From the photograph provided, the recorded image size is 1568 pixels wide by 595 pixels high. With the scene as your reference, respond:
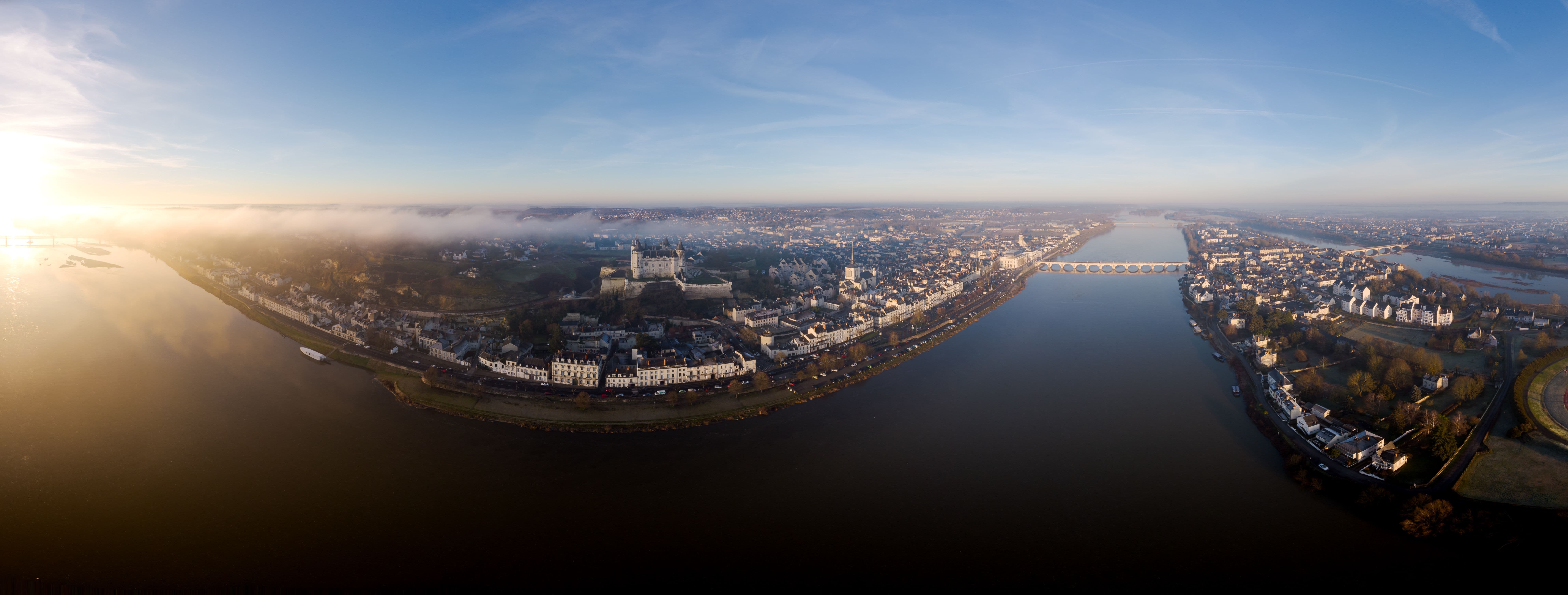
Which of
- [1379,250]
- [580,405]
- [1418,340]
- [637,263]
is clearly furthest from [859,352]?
[1379,250]

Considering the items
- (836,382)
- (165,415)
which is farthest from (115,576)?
(836,382)

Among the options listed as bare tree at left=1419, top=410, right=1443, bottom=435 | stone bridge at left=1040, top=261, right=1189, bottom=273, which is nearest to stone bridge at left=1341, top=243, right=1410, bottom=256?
stone bridge at left=1040, top=261, right=1189, bottom=273

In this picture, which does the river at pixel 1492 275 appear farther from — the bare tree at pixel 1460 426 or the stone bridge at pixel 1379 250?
the bare tree at pixel 1460 426

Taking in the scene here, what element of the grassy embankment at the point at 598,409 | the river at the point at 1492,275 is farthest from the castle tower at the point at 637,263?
the river at the point at 1492,275

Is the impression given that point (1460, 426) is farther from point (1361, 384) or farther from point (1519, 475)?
point (1361, 384)

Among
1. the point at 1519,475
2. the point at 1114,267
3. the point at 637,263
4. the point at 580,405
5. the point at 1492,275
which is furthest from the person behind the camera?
the point at 1114,267

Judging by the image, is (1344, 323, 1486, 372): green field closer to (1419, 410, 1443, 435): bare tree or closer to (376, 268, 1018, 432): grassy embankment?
(1419, 410, 1443, 435): bare tree
